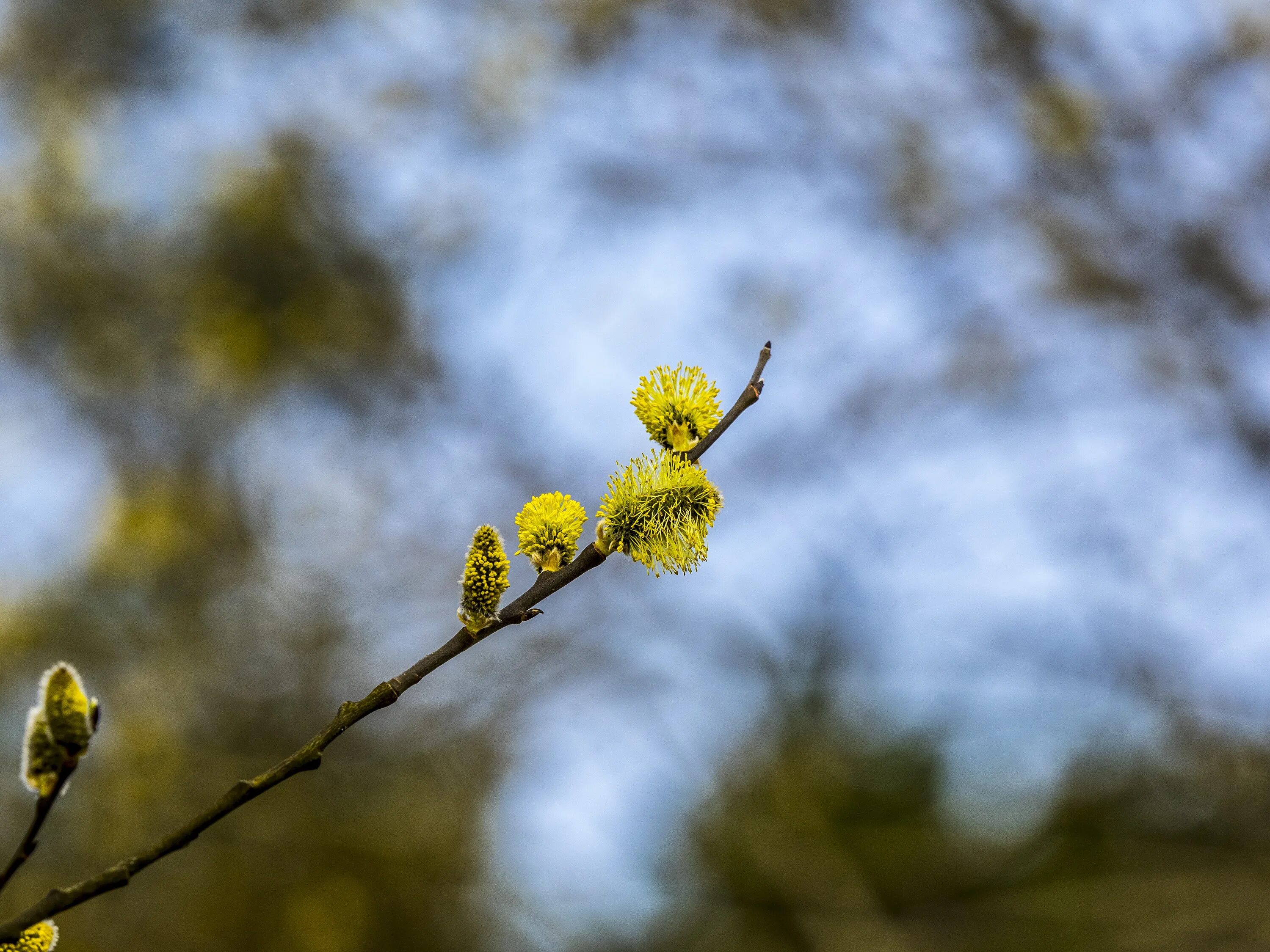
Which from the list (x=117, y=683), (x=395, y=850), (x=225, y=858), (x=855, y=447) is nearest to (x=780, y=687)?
(x=855, y=447)

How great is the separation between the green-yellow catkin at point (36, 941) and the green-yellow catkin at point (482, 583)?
440 mm

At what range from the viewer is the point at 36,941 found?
799 mm

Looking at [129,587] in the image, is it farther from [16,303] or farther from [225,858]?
[16,303]

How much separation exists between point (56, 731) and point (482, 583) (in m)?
0.40

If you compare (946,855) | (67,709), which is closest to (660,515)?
(67,709)

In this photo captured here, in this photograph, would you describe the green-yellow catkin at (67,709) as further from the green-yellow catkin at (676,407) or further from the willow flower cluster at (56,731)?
the green-yellow catkin at (676,407)

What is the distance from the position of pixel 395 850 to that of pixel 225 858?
0.92 metres

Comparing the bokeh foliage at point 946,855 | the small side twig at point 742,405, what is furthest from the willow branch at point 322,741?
the bokeh foliage at point 946,855

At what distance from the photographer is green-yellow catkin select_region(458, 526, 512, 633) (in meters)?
1.00

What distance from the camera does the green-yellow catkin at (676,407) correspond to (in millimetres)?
1252

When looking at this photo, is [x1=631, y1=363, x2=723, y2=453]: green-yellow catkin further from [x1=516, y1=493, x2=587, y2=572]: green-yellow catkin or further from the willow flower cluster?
the willow flower cluster

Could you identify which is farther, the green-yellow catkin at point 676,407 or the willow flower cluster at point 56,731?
the green-yellow catkin at point 676,407

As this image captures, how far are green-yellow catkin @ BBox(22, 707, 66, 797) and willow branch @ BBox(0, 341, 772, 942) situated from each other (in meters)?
0.04

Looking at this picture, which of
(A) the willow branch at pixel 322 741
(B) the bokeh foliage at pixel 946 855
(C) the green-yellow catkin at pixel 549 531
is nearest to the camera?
(A) the willow branch at pixel 322 741
